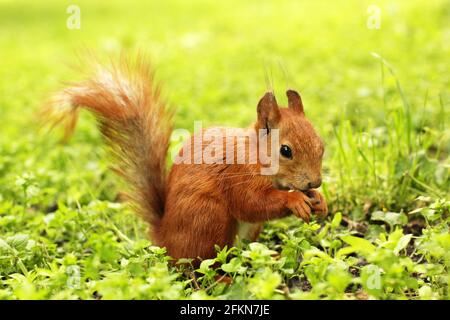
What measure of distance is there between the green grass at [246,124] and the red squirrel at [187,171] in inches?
3.8

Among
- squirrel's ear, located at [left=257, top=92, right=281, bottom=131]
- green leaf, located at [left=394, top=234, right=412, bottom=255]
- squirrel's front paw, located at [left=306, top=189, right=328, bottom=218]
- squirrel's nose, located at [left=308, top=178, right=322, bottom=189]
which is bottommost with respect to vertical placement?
green leaf, located at [left=394, top=234, right=412, bottom=255]

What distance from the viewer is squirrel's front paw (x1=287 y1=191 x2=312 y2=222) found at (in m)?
1.96

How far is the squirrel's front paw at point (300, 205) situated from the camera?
1.96 metres

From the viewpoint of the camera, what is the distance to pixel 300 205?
1971 millimetres

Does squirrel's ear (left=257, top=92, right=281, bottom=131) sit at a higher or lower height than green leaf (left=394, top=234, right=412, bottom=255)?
higher

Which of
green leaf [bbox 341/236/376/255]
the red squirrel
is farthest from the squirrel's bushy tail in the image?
green leaf [bbox 341/236/376/255]

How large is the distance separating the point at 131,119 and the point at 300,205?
2.30ft

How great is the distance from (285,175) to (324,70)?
3.44 metres

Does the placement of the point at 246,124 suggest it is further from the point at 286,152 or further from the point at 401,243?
the point at 401,243

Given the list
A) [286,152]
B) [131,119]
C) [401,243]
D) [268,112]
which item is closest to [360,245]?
[401,243]

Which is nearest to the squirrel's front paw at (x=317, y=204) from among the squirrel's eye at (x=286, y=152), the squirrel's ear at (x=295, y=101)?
the squirrel's eye at (x=286, y=152)

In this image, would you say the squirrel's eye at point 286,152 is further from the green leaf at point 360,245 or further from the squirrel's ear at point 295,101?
the green leaf at point 360,245

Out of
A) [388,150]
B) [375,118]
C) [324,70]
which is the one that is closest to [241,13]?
[324,70]

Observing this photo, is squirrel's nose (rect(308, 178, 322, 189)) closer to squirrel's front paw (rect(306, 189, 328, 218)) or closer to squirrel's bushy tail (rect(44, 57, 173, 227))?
squirrel's front paw (rect(306, 189, 328, 218))
